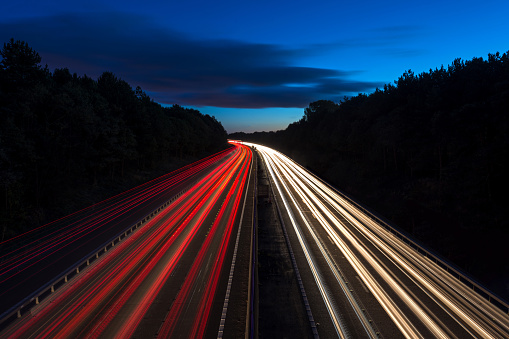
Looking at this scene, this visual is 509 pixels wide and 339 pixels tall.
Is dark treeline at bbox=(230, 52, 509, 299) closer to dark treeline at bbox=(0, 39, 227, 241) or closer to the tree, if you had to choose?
dark treeline at bbox=(0, 39, 227, 241)

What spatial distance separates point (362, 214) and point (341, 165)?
43871 mm

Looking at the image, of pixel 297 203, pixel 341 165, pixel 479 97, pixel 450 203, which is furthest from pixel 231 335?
pixel 341 165

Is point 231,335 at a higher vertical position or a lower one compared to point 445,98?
lower

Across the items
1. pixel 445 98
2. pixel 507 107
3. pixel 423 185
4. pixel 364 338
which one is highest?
pixel 445 98

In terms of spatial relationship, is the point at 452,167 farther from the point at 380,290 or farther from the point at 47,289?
the point at 47,289

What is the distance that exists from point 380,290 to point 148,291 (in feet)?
33.7

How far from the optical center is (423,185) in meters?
36.5

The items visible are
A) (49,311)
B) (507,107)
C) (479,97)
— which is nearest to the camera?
(49,311)

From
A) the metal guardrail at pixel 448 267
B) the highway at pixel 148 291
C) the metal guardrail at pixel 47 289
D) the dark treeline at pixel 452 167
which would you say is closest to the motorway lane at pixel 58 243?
the metal guardrail at pixel 47 289

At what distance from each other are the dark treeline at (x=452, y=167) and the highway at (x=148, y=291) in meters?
16.6

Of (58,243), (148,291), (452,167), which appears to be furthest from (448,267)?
(58,243)

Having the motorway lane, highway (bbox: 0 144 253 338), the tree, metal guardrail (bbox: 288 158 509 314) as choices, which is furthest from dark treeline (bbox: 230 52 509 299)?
the tree

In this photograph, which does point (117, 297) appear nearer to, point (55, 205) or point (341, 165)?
point (55, 205)

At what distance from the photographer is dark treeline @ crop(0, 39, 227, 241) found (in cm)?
2567
